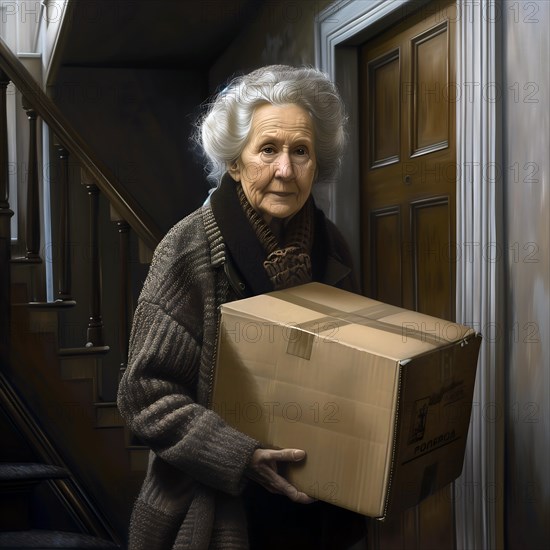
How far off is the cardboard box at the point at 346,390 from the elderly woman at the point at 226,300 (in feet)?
0.18

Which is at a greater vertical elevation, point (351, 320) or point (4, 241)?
point (4, 241)

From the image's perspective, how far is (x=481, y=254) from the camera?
7.09 ft

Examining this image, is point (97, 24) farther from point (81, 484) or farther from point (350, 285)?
point (350, 285)

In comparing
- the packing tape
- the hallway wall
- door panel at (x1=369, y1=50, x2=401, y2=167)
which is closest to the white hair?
the packing tape

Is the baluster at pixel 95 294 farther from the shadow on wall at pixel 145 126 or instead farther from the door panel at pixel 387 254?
the shadow on wall at pixel 145 126

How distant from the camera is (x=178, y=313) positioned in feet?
5.44

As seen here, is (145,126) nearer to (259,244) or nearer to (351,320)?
(259,244)

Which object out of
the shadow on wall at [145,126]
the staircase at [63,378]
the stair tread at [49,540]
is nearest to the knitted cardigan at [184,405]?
the stair tread at [49,540]

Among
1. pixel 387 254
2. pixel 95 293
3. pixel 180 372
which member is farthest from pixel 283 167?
pixel 95 293

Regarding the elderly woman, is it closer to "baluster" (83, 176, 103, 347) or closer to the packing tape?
the packing tape

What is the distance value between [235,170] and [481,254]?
747 millimetres

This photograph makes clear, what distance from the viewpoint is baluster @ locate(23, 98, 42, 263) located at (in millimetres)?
3141

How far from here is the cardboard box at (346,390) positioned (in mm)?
1490

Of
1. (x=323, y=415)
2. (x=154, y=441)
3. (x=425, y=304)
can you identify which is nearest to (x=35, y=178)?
(x=425, y=304)
